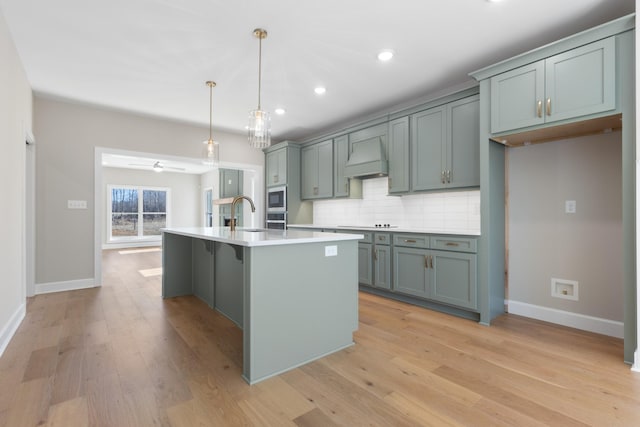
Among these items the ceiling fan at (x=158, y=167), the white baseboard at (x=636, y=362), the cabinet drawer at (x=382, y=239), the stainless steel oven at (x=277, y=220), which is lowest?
the white baseboard at (x=636, y=362)

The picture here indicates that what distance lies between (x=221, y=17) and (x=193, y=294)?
306 cm

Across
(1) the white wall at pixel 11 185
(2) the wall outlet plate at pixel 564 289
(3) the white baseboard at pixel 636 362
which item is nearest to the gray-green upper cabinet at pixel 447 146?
(2) the wall outlet plate at pixel 564 289

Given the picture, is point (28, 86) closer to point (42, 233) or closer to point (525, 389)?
point (42, 233)

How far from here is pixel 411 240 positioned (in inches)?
135

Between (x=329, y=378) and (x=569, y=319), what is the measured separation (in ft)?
7.73

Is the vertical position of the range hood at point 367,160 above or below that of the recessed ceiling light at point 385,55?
below

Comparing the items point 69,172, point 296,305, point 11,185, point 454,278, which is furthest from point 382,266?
point 69,172

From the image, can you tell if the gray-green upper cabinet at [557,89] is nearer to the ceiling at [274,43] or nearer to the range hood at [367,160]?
the ceiling at [274,43]

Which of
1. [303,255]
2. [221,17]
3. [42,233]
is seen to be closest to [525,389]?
[303,255]

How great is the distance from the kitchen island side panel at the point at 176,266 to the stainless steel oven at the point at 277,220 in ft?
6.08

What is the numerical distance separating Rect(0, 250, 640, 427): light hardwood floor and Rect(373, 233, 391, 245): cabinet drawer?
38.0 inches

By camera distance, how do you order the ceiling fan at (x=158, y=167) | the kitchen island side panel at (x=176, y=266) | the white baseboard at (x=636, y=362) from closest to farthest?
the white baseboard at (x=636, y=362) < the kitchen island side panel at (x=176, y=266) < the ceiling fan at (x=158, y=167)

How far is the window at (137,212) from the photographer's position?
30.6ft

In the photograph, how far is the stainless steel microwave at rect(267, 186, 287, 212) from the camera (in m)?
5.51
